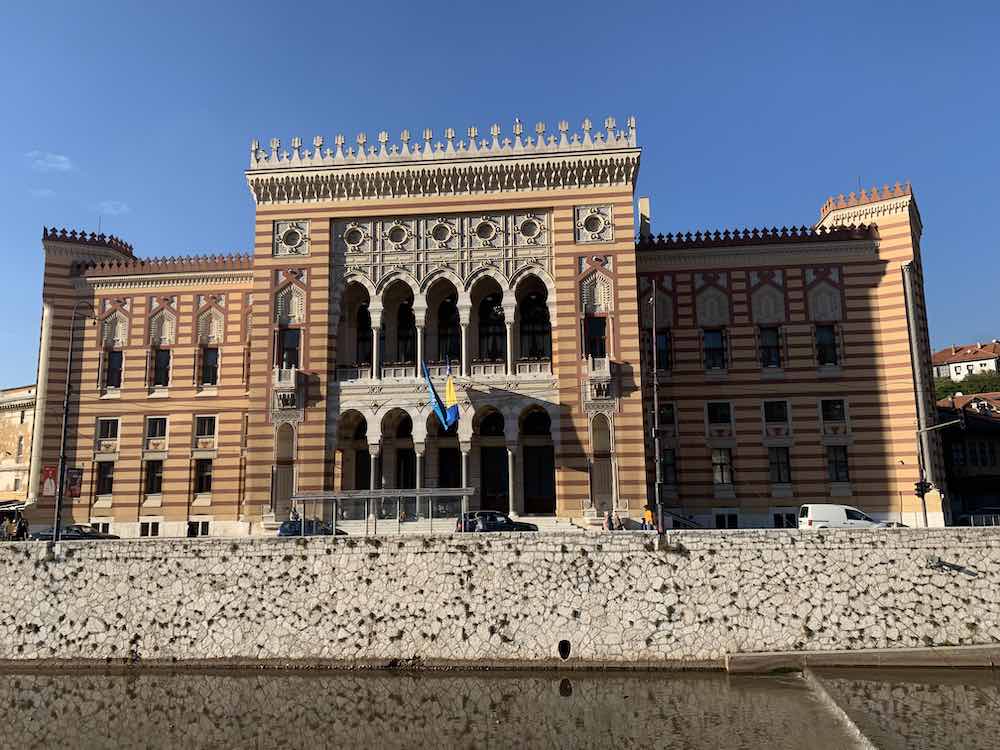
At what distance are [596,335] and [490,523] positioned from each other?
476 inches

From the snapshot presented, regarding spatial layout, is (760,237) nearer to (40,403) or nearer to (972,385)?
(40,403)

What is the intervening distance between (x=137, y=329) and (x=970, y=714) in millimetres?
42219

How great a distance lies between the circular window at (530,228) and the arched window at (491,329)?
375 centimetres

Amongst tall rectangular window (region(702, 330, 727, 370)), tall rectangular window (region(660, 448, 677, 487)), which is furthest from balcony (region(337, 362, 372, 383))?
tall rectangular window (region(702, 330, 727, 370))

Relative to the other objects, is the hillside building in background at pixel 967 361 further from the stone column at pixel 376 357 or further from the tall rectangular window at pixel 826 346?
the stone column at pixel 376 357

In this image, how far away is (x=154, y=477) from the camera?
43156 mm

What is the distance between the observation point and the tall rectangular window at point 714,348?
136 ft

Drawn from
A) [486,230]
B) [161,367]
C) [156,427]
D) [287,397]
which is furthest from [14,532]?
[486,230]

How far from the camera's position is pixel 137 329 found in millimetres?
44469

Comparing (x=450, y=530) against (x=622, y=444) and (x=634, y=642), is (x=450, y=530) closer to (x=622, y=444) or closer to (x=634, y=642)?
(x=634, y=642)

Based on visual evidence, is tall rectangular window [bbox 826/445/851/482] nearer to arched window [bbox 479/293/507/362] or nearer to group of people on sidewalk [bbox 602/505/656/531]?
group of people on sidewalk [bbox 602/505/656/531]

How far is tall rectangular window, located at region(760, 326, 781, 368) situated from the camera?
4103cm

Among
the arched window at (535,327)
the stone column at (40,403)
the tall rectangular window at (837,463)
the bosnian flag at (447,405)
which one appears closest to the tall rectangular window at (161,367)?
the stone column at (40,403)

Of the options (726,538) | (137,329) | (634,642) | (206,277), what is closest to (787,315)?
(726,538)
